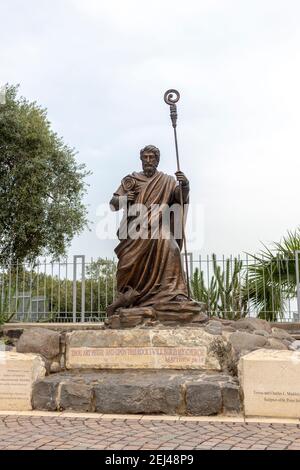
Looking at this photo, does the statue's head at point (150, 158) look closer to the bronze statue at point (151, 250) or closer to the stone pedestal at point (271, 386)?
the bronze statue at point (151, 250)

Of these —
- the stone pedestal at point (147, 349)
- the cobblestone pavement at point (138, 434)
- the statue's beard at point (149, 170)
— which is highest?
the statue's beard at point (149, 170)

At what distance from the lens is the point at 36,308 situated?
37.3ft

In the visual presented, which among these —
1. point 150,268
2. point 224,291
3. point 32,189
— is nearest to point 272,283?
point 224,291

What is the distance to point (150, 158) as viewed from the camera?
7.07m

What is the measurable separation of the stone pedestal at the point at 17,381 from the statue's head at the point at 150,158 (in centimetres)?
300

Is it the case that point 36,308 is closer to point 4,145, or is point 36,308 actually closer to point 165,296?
point 165,296

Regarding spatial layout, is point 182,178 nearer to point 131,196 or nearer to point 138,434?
point 131,196

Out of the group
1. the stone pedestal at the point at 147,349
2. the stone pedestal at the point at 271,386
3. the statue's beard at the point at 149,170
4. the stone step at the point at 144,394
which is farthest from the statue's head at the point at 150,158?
the stone pedestal at the point at 271,386

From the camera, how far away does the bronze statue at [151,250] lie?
643 centimetres

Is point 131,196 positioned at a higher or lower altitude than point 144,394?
higher

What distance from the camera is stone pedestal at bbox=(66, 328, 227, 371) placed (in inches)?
227

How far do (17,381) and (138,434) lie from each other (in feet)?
6.27

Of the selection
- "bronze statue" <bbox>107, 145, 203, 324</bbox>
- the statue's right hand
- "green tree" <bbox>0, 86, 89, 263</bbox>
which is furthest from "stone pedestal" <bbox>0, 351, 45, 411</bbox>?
"green tree" <bbox>0, 86, 89, 263</bbox>

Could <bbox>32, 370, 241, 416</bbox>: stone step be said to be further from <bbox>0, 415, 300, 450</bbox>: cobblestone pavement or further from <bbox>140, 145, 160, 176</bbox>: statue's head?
<bbox>140, 145, 160, 176</bbox>: statue's head
